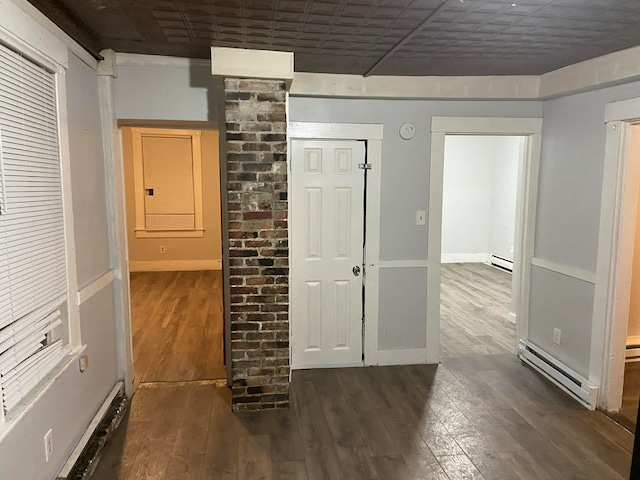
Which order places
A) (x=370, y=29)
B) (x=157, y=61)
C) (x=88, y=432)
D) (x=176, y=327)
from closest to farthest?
(x=370, y=29) < (x=88, y=432) < (x=157, y=61) < (x=176, y=327)

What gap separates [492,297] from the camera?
628cm

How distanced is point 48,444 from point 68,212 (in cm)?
112

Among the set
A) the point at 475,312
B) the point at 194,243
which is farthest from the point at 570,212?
the point at 194,243

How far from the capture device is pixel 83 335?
266 centimetres

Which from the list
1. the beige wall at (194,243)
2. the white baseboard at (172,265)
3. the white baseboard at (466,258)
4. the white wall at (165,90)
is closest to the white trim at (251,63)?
the white wall at (165,90)

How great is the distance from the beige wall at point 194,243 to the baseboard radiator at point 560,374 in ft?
17.5

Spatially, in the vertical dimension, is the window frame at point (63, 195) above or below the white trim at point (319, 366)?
above

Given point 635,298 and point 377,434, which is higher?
point 635,298

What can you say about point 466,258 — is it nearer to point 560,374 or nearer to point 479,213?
point 479,213

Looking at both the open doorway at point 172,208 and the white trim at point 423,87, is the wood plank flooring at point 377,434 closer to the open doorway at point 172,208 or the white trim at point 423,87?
the white trim at point 423,87

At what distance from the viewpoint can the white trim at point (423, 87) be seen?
3.55 meters

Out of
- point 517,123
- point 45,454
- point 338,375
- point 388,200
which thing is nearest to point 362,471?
point 338,375

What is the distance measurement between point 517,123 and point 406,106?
95cm

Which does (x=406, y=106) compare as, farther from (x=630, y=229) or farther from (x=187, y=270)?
(x=187, y=270)
